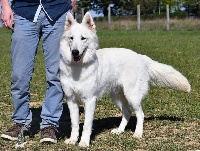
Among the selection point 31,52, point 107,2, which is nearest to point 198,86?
point 31,52

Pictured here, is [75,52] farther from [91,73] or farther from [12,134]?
[12,134]

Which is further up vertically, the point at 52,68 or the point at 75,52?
the point at 75,52

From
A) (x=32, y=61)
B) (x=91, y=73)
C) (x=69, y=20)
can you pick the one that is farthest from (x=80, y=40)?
(x=32, y=61)

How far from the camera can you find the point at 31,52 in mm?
5434

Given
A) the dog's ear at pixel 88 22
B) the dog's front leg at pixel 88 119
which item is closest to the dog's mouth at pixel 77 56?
the dog's ear at pixel 88 22

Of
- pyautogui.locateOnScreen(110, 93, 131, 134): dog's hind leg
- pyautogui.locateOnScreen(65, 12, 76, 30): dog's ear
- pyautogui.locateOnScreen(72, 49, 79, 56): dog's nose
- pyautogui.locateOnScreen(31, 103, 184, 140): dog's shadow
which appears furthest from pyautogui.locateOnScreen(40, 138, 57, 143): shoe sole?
pyautogui.locateOnScreen(65, 12, 76, 30): dog's ear

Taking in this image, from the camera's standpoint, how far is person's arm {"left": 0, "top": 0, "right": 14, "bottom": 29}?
5.32 meters

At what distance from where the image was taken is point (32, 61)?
5.47 meters

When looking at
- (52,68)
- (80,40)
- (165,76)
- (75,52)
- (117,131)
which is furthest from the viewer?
(165,76)

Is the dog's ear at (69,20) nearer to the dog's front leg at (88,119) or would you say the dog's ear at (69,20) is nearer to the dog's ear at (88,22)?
the dog's ear at (88,22)

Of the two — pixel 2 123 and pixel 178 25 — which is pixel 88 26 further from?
pixel 178 25

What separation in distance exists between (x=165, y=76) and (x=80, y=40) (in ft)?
5.23

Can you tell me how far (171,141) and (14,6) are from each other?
239cm

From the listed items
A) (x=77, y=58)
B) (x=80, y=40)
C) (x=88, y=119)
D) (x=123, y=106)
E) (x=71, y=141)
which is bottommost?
(x=71, y=141)
